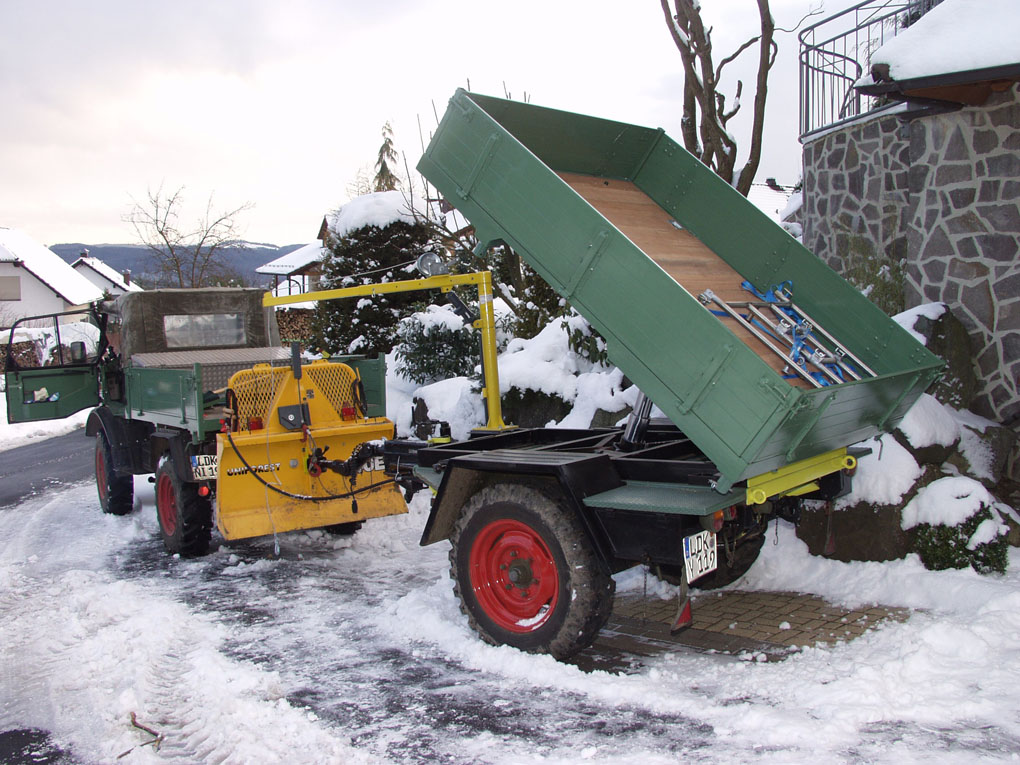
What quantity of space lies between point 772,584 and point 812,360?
1.83 m

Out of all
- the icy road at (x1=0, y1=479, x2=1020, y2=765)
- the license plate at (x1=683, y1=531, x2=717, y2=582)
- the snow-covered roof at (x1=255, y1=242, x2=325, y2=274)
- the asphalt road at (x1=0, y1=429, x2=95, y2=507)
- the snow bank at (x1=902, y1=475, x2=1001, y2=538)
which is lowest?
the icy road at (x1=0, y1=479, x2=1020, y2=765)

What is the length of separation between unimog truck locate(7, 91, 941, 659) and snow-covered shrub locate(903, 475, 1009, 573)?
915mm

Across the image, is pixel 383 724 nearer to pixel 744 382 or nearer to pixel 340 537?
pixel 744 382

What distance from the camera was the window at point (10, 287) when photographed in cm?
4447

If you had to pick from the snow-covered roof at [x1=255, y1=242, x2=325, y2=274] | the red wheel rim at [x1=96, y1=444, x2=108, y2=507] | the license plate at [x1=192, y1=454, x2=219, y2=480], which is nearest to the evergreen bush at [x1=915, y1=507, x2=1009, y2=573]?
the license plate at [x1=192, y1=454, x2=219, y2=480]

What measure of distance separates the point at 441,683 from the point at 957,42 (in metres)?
6.35

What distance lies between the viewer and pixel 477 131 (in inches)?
182

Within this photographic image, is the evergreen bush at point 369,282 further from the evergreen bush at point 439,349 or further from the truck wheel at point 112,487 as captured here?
the truck wheel at point 112,487

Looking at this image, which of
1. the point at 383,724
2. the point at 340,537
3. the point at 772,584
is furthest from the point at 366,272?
the point at 383,724

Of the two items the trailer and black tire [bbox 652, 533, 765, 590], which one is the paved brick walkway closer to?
black tire [bbox 652, 533, 765, 590]

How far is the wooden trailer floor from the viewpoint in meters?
4.83

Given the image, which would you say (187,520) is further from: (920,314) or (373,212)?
(373,212)

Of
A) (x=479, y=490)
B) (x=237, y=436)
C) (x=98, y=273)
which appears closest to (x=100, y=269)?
(x=98, y=273)

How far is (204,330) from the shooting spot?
8.88m
